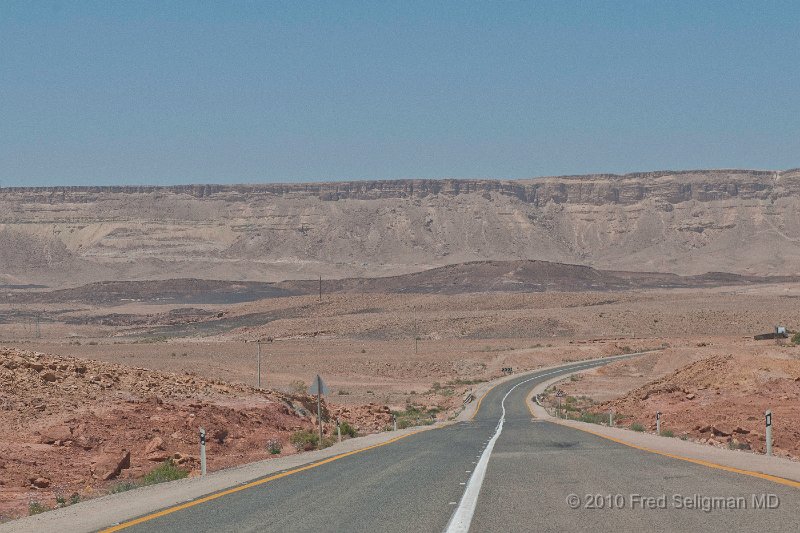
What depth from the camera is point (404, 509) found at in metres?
12.0

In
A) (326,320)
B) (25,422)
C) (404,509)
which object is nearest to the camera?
(404,509)

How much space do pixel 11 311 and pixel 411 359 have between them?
10137 centimetres

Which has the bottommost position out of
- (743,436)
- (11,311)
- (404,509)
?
(11,311)

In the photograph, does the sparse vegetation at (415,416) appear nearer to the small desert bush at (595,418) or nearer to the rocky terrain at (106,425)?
the small desert bush at (595,418)

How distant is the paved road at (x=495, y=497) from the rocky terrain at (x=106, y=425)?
4447 mm

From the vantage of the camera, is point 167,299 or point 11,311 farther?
point 167,299

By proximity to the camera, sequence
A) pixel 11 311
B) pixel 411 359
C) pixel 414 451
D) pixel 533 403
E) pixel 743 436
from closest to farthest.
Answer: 1. pixel 414 451
2. pixel 743 436
3. pixel 533 403
4. pixel 411 359
5. pixel 11 311

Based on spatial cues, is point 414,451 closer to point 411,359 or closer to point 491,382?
point 491,382

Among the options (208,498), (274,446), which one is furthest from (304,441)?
(208,498)

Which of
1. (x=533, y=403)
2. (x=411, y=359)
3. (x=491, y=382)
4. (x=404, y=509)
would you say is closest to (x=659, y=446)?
(x=404, y=509)

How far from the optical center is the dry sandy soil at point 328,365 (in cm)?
2448

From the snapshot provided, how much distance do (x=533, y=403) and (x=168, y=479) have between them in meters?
44.6

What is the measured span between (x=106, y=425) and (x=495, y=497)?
48.7 feet

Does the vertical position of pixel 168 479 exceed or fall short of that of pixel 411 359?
it exceeds it
